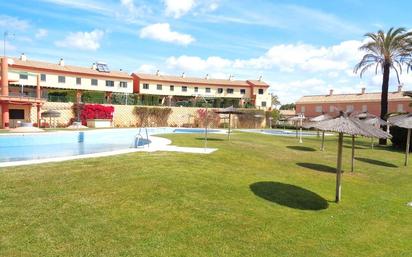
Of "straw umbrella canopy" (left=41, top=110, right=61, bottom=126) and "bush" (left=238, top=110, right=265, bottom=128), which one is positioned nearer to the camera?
"straw umbrella canopy" (left=41, top=110, right=61, bottom=126)

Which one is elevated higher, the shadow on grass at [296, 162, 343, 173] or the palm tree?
the palm tree

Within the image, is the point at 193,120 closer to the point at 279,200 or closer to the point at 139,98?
the point at 139,98

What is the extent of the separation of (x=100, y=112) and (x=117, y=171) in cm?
2853

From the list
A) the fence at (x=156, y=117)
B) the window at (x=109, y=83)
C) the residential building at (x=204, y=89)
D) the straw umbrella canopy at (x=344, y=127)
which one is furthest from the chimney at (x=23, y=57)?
the straw umbrella canopy at (x=344, y=127)

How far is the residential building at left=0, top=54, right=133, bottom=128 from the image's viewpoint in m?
29.8

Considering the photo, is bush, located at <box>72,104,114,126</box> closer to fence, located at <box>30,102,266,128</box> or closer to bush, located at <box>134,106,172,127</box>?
fence, located at <box>30,102,266,128</box>

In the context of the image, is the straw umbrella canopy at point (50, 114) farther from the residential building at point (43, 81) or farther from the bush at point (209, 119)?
the bush at point (209, 119)

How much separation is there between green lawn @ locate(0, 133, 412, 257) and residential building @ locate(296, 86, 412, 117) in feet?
147

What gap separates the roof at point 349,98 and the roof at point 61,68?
1519 inches

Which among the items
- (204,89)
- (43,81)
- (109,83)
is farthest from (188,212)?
(204,89)

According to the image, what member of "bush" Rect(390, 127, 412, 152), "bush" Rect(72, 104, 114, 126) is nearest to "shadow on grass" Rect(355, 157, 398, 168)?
"bush" Rect(390, 127, 412, 152)

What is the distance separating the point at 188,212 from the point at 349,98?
63.3 meters

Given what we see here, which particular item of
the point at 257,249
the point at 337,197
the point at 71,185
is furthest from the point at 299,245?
the point at 71,185

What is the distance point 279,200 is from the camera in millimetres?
8586
